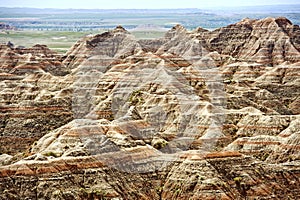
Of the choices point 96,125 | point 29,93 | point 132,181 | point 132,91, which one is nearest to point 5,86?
point 29,93

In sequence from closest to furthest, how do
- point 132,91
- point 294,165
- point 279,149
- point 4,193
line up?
1. point 4,193
2. point 294,165
3. point 279,149
4. point 132,91

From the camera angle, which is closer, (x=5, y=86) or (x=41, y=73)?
(x=5, y=86)

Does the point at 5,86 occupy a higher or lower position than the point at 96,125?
lower

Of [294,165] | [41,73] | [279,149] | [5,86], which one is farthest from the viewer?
[41,73]

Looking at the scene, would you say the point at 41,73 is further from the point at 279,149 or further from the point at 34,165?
the point at 34,165

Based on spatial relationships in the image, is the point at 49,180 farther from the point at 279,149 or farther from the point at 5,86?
the point at 5,86

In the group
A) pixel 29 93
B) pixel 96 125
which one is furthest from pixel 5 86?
pixel 96 125

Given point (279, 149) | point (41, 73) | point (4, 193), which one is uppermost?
point (4, 193)
